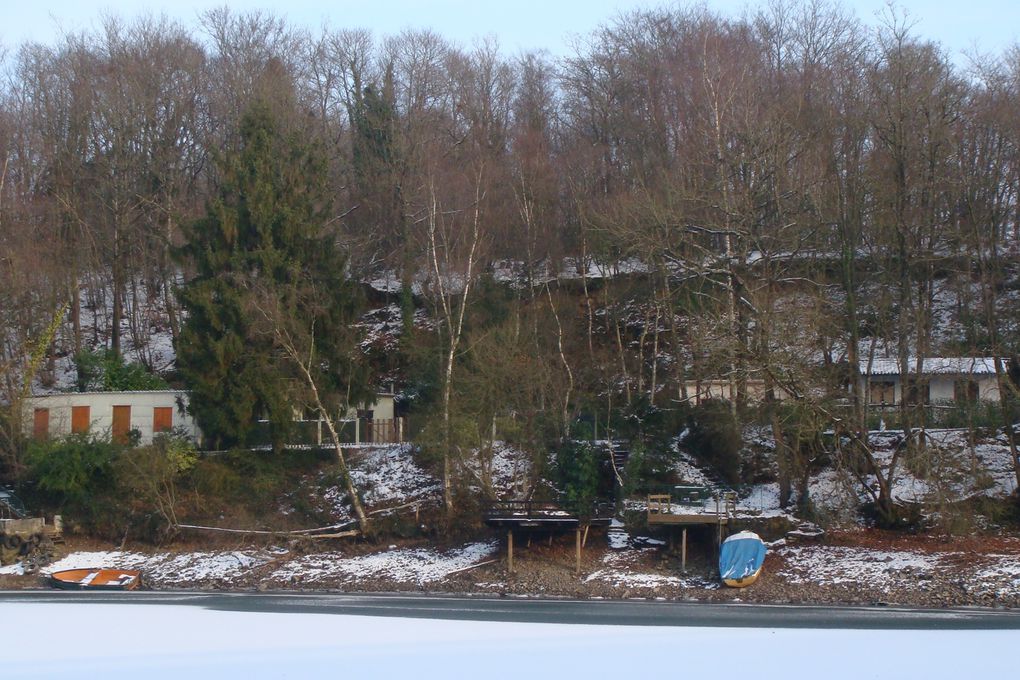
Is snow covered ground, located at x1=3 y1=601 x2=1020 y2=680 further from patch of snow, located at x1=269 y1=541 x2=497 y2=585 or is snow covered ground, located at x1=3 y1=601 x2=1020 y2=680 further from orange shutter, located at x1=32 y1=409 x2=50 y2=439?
orange shutter, located at x1=32 y1=409 x2=50 y2=439

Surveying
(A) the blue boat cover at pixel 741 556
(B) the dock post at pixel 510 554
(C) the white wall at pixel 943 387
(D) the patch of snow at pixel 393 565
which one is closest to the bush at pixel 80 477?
(D) the patch of snow at pixel 393 565

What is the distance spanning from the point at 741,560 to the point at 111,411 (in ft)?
90.1

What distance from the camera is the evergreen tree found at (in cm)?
4003

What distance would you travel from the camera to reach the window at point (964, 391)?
36094mm

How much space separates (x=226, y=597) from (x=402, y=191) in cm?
2517

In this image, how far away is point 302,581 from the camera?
35031mm

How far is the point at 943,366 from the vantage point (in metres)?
38.8

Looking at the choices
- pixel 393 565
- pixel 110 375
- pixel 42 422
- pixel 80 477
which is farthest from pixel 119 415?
pixel 393 565

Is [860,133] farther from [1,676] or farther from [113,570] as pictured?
[1,676]

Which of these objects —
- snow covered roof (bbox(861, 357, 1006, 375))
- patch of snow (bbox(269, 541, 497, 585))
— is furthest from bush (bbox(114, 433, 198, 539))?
snow covered roof (bbox(861, 357, 1006, 375))

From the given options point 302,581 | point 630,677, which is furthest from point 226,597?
point 630,677

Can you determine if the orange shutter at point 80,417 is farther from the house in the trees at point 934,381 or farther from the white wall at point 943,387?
the white wall at point 943,387

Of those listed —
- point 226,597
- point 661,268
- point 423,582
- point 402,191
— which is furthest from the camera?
point 402,191

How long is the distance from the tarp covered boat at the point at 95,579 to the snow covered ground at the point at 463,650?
9529 millimetres
